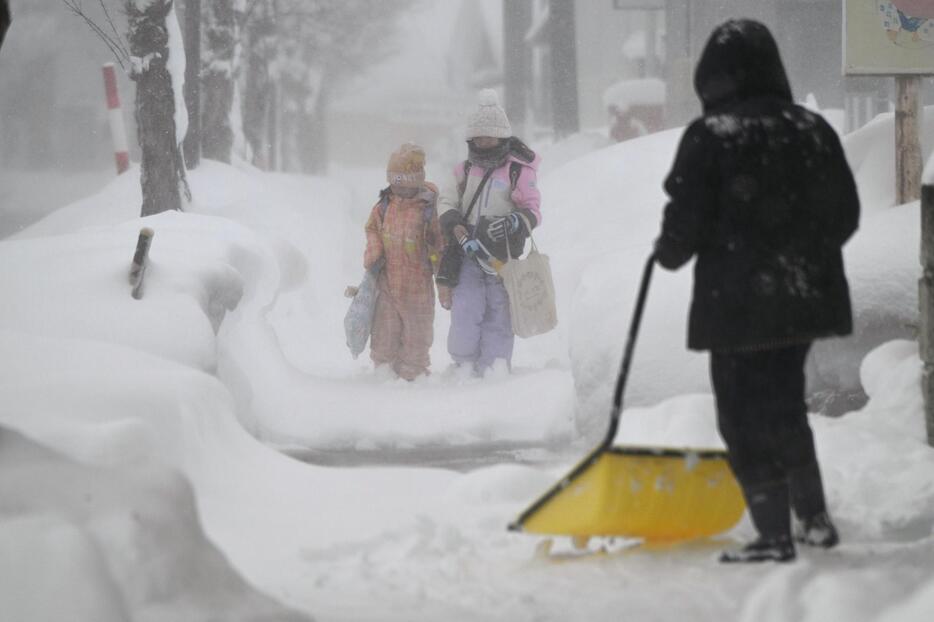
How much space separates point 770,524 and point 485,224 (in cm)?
492

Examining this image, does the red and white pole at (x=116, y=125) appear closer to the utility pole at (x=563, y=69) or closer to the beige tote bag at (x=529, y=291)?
the beige tote bag at (x=529, y=291)

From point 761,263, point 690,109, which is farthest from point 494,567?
point 690,109

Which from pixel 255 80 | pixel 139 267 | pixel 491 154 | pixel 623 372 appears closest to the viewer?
pixel 623 372

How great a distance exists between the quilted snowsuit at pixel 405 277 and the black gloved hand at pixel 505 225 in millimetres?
461

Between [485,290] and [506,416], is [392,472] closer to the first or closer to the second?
[506,416]

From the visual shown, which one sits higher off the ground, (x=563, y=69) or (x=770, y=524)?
(x=770, y=524)

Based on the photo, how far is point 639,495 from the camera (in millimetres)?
4004

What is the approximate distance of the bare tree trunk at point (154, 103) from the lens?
11508 mm

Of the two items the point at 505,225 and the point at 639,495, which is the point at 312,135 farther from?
the point at 639,495

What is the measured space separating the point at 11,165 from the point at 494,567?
38.3m

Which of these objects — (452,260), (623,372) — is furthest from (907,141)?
(623,372)

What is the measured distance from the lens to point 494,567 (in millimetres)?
3998

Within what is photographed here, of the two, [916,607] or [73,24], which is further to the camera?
[73,24]

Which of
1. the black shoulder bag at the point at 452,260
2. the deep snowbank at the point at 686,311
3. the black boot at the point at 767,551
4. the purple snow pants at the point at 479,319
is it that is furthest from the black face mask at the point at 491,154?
the black boot at the point at 767,551
